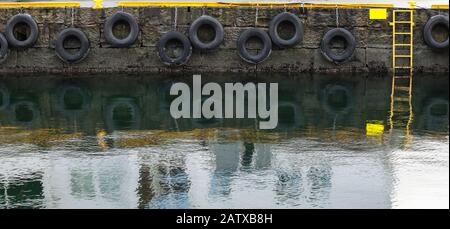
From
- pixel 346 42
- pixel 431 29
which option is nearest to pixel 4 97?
pixel 346 42

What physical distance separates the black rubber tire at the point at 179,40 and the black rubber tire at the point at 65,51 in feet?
4.90

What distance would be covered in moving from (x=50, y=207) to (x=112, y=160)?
6.72 feet

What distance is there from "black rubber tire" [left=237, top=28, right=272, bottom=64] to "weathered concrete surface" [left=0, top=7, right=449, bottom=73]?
181 millimetres

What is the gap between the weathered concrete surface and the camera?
17938 millimetres

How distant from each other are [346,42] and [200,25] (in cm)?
297

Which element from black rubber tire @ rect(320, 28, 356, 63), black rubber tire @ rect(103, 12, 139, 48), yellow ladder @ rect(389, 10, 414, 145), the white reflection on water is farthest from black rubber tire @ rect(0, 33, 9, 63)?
yellow ladder @ rect(389, 10, 414, 145)

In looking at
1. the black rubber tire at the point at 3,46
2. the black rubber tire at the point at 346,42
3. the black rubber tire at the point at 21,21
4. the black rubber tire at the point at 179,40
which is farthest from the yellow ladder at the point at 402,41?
the black rubber tire at the point at 3,46

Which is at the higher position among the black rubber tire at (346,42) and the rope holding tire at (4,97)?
the black rubber tire at (346,42)

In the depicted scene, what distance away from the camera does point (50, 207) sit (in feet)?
28.8

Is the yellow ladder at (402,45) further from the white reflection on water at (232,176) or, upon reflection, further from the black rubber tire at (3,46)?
the black rubber tire at (3,46)

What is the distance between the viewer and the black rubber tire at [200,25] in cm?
1773

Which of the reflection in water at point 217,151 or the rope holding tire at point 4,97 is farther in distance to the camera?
the rope holding tire at point 4,97

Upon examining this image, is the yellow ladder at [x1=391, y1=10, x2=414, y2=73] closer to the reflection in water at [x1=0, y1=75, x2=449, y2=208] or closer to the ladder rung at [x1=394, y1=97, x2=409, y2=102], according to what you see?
the reflection in water at [x1=0, y1=75, x2=449, y2=208]

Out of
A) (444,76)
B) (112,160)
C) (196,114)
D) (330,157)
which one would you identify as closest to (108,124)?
(196,114)
